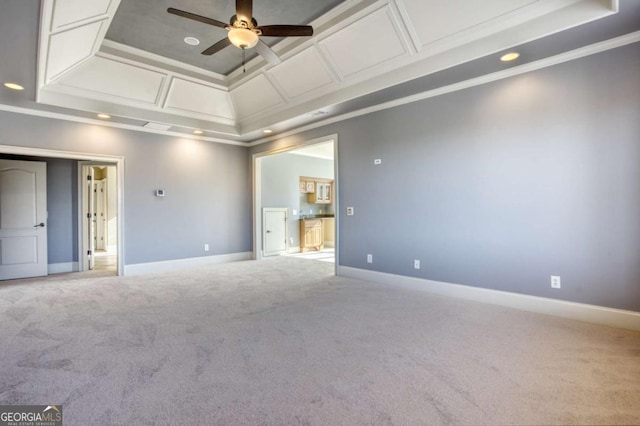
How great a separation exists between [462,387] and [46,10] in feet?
13.5

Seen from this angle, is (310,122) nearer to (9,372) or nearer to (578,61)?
(578,61)

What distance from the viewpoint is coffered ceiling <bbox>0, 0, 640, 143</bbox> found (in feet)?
9.89

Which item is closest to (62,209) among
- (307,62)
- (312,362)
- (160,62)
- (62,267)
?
(62,267)

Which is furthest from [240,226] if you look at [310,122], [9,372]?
[9,372]

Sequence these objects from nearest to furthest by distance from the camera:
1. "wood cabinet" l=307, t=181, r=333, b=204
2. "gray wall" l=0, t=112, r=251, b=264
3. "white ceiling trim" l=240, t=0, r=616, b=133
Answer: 1. "white ceiling trim" l=240, t=0, r=616, b=133
2. "gray wall" l=0, t=112, r=251, b=264
3. "wood cabinet" l=307, t=181, r=333, b=204

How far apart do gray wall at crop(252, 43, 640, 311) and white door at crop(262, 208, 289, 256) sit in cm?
340

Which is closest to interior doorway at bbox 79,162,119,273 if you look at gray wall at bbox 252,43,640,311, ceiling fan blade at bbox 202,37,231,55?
ceiling fan blade at bbox 202,37,231,55

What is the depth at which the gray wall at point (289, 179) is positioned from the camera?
7859 millimetres

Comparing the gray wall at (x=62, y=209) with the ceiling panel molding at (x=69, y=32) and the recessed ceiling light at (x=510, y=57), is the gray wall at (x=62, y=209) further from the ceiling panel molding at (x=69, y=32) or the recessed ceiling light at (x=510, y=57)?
the recessed ceiling light at (x=510, y=57)

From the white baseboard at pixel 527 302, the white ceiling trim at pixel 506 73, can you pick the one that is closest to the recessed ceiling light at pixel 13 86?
the white ceiling trim at pixel 506 73

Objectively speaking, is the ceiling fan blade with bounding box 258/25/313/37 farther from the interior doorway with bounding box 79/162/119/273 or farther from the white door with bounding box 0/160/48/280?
the interior doorway with bounding box 79/162/119/273

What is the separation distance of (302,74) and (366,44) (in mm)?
1219

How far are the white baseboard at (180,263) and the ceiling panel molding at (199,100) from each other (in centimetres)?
290

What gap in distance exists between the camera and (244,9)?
9.21 ft
